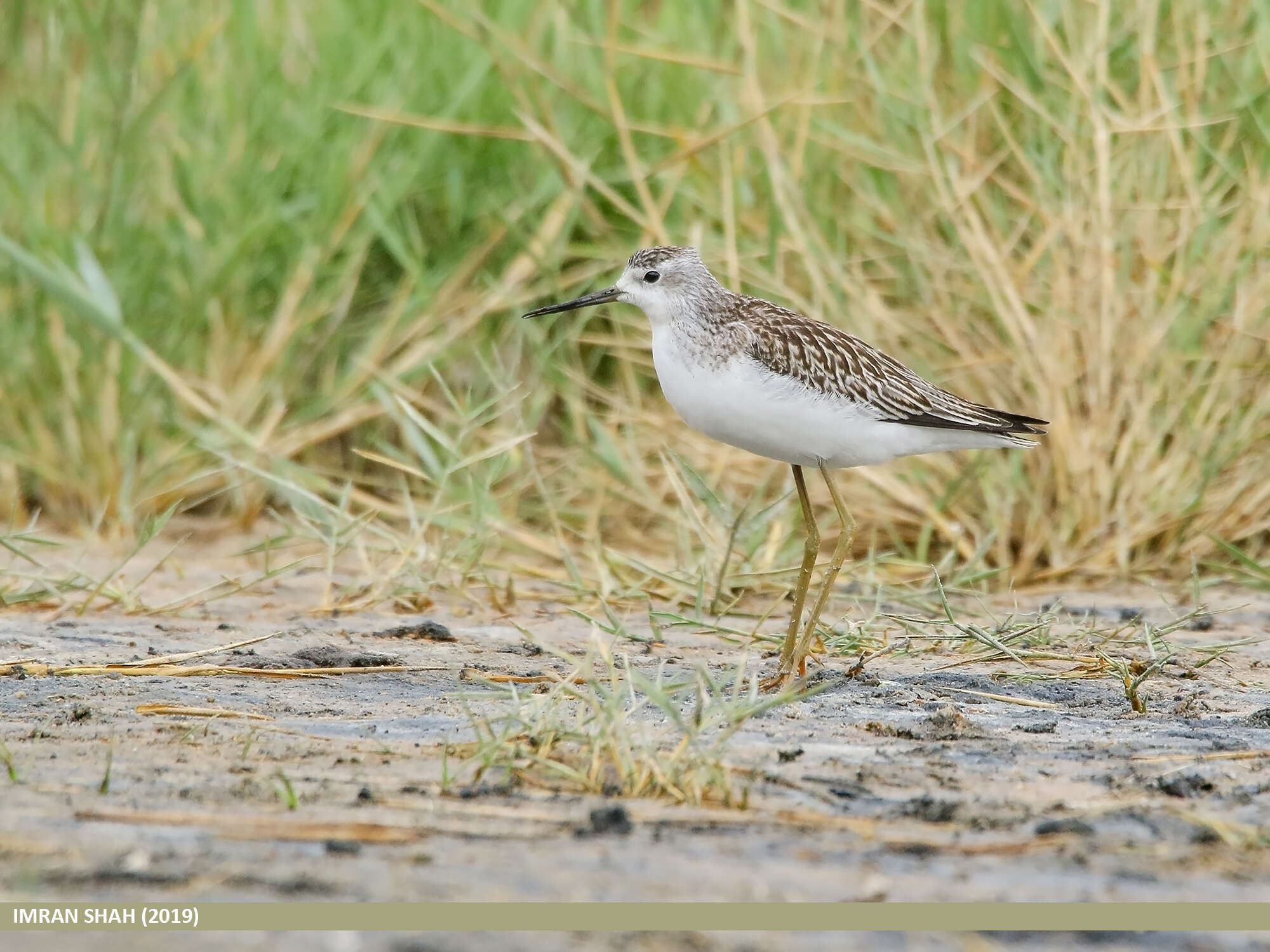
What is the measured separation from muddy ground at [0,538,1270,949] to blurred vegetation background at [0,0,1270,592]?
121cm

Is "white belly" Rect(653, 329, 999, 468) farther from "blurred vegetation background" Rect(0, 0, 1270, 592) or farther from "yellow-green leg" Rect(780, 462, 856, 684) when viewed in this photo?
"blurred vegetation background" Rect(0, 0, 1270, 592)

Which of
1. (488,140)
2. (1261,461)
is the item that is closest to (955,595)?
(1261,461)

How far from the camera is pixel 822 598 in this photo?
421 centimetres

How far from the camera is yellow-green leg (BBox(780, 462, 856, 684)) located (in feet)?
13.5

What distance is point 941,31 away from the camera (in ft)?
21.3

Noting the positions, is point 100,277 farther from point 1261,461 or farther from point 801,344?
point 1261,461

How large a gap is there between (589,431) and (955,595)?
6.05 ft

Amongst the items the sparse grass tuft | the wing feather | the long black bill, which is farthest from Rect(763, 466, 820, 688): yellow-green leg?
the sparse grass tuft

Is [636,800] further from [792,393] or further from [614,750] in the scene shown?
[792,393]

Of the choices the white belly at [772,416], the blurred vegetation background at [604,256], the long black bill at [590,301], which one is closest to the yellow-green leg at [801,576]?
the white belly at [772,416]

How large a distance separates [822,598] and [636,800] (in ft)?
4.94

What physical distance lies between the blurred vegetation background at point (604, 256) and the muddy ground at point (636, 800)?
1.21 m

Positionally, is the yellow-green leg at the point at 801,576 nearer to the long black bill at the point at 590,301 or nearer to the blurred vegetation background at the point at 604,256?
the blurred vegetation background at the point at 604,256

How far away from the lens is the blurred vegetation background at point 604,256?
5.63m
